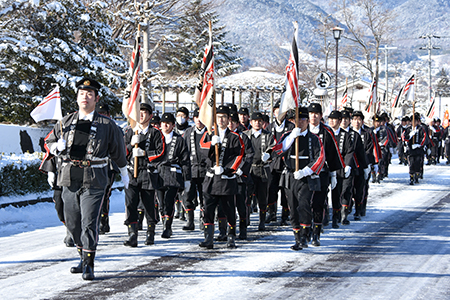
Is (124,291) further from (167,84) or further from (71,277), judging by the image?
(167,84)

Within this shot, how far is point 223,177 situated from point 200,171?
1.93 meters

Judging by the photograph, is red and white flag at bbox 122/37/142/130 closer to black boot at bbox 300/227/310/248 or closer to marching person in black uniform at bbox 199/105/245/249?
marching person in black uniform at bbox 199/105/245/249

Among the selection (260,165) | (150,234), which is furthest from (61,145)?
(260,165)

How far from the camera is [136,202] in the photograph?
326 inches

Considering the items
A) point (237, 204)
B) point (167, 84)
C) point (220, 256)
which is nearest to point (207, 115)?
point (237, 204)

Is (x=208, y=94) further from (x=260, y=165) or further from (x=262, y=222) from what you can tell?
(x=262, y=222)

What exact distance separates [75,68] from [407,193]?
1303 centimetres

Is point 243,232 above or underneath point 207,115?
underneath

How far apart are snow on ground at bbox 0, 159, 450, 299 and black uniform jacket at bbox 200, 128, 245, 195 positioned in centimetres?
91

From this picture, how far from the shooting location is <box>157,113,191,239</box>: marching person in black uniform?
901cm

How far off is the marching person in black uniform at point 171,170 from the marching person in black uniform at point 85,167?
2.63 meters

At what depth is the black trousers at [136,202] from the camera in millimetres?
8164

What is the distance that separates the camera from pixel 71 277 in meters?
6.34

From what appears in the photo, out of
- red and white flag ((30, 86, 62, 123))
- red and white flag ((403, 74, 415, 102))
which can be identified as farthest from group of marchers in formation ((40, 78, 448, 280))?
red and white flag ((403, 74, 415, 102))
